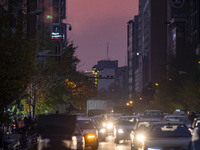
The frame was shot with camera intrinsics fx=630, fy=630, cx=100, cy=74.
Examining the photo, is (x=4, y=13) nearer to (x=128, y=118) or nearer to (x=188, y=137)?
(x=188, y=137)

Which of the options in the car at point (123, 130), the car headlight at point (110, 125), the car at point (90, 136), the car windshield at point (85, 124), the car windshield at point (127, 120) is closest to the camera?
the car at point (90, 136)

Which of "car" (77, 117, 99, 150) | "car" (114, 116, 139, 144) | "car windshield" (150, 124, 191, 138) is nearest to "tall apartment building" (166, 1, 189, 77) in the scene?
"car" (114, 116, 139, 144)

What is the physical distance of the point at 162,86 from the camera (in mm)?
112188

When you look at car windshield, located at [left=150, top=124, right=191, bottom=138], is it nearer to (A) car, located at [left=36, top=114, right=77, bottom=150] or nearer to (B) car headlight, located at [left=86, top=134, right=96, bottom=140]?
(A) car, located at [left=36, top=114, right=77, bottom=150]

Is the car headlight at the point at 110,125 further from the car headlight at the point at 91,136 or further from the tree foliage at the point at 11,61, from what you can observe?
the tree foliage at the point at 11,61

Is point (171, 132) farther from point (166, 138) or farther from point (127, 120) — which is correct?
point (127, 120)

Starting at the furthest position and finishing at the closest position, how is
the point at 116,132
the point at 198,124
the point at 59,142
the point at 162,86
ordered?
1. the point at 162,86
2. the point at 116,132
3. the point at 198,124
4. the point at 59,142

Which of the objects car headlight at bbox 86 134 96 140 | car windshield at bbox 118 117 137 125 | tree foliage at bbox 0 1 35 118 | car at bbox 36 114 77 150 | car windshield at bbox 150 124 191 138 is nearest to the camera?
car at bbox 36 114 77 150

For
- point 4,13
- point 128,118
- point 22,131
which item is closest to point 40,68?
point 128,118

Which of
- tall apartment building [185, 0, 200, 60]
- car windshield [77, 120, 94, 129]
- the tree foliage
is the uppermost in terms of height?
tall apartment building [185, 0, 200, 60]

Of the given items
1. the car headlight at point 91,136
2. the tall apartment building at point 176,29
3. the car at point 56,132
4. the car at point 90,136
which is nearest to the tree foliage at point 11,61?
the car at point 56,132

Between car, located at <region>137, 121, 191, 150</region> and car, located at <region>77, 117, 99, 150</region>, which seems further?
car, located at <region>77, 117, 99, 150</region>

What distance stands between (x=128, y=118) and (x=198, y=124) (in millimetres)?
8897

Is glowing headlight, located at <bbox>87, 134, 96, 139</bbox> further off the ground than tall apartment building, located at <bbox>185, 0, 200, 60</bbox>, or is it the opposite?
tall apartment building, located at <bbox>185, 0, 200, 60</bbox>
